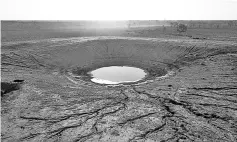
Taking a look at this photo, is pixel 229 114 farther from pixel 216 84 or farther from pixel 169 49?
pixel 169 49

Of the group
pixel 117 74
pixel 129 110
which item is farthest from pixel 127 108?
pixel 117 74

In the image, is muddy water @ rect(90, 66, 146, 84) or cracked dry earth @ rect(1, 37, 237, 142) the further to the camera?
muddy water @ rect(90, 66, 146, 84)

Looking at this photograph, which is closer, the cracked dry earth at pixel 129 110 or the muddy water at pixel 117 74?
the cracked dry earth at pixel 129 110

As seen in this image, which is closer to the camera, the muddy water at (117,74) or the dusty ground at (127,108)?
the dusty ground at (127,108)

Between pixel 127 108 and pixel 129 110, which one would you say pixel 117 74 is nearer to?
pixel 127 108

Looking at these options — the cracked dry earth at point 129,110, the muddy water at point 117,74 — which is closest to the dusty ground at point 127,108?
the cracked dry earth at point 129,110

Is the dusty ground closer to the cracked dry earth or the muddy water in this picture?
the cracked dry earth

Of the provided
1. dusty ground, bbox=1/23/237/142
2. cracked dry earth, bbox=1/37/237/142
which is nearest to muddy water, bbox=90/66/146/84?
dusty ground, bbox=1/23/237/142

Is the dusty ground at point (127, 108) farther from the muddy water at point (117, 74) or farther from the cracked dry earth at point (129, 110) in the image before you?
the muddy water at point (117, 74)
